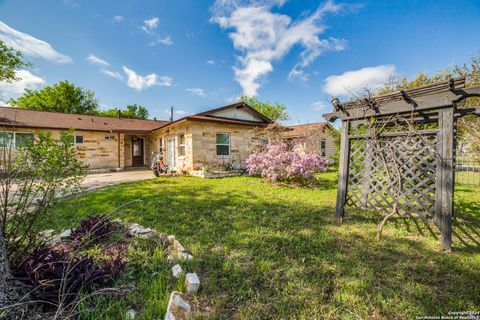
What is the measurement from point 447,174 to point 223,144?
366 inches

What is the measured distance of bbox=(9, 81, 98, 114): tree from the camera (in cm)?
2450

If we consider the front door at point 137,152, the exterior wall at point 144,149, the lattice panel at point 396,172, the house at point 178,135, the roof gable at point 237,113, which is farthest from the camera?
the front door at point 137,152

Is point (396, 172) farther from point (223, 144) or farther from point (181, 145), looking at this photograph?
point (181, 145)

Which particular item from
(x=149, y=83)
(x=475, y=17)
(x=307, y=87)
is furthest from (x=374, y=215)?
(x=149, y=83)

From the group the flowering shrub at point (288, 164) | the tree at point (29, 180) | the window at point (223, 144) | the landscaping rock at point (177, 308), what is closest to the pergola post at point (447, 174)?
the landscaping rock at point (177, 308)

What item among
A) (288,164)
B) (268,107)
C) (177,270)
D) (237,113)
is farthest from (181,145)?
(268,107)

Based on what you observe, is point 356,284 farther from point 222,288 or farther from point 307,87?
point 307,87

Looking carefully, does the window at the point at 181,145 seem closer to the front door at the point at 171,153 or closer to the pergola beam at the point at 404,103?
the front door at the point at 171,153

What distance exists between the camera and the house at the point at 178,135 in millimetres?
10114

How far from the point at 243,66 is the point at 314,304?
15.1 meters

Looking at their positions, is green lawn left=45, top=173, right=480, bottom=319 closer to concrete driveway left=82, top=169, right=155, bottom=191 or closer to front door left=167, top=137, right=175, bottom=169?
concrete driveway left=82, top=169, right=155, bottom=191

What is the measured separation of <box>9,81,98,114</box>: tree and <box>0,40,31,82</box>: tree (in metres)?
16.1

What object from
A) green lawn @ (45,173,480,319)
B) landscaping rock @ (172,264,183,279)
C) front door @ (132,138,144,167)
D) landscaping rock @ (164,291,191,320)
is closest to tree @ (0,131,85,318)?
green lawn @ (45,173,480,319)

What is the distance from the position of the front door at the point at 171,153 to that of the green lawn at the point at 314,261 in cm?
713
